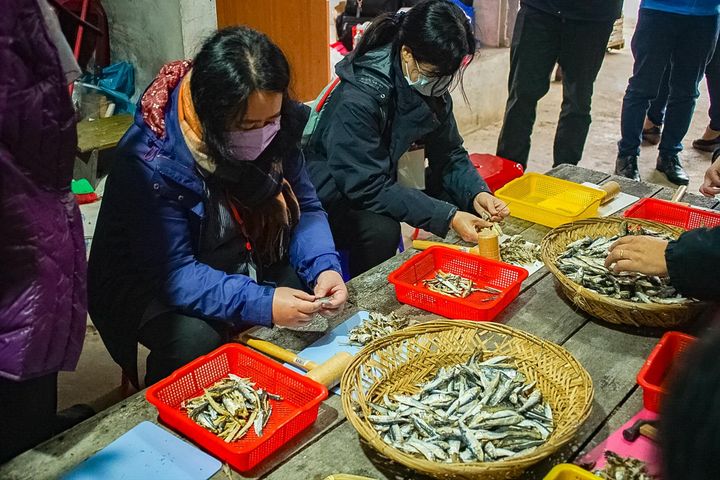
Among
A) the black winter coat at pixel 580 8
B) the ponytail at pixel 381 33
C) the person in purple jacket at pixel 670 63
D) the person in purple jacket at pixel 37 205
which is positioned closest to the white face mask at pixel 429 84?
the ponytail at pixel 381 33

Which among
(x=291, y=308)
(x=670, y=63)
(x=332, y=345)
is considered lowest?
(x=332, y=345)

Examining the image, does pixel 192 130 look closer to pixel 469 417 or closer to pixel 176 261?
pixel 176 261

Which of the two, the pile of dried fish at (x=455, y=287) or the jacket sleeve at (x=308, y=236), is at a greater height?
the jacket sleeve at (x=308, y=236)

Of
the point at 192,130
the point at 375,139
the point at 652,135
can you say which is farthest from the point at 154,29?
the point at 652,135

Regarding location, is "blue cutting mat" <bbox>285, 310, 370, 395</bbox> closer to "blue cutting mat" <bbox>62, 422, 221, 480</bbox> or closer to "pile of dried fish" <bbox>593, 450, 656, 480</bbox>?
"blue cutting mat" <bbox>62, 422, 221, 480</bbox>

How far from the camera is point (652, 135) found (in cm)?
632

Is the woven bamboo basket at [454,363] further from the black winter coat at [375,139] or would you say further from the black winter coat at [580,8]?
the black winter coat at [580,8]

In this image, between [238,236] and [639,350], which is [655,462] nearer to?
[639,350]

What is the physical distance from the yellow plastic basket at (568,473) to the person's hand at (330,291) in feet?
2.92

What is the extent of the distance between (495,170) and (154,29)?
2.29 meters

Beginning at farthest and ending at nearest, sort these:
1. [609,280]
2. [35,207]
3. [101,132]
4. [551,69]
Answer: [551,69]
[101,132]
[609,280]
[35,207]

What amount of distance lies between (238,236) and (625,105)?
147 inches

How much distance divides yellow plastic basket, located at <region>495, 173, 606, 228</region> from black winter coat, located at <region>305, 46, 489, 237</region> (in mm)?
170

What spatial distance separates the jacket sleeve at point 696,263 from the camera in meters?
1.94
